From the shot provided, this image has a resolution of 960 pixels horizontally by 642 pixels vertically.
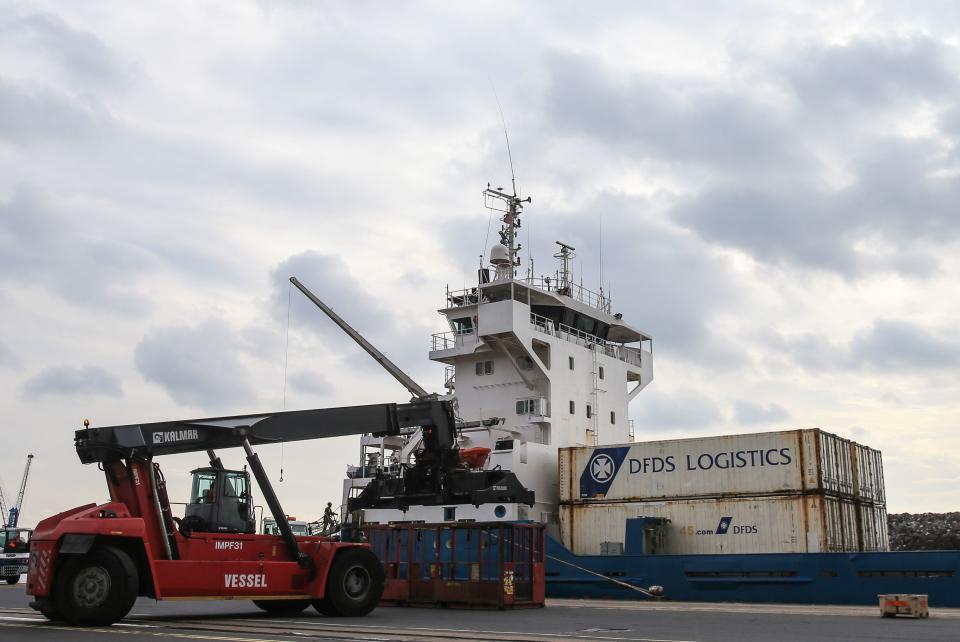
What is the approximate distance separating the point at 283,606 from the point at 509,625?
15.0 ft

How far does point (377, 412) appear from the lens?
16297 millimetres

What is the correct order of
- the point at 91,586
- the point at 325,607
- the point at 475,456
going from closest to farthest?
1. the point at 91,586
2. the point at 325,607
3. the point at 475,456

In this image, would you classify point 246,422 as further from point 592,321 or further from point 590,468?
point 592,321

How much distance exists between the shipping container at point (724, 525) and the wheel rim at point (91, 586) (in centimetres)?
1460

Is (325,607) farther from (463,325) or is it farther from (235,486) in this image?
(463,325)

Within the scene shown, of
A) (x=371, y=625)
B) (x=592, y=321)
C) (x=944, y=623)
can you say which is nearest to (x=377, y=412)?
(x=371, y=625)

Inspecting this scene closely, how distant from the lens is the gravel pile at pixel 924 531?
59125mm

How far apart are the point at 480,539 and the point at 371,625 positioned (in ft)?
18.6

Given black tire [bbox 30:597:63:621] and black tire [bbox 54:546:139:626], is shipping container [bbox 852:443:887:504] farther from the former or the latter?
black tire [bbox 30:597:63:621]

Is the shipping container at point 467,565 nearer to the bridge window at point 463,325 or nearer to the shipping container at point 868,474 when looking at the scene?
the shipping container at point 868,474

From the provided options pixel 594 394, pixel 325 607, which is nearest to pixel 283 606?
pixel 325 607

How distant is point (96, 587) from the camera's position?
13164mm

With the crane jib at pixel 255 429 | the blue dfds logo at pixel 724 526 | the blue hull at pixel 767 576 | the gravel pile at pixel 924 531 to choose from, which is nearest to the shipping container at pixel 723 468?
the blue dfds logo at pixel 724 526

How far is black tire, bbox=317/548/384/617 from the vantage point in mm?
15500
